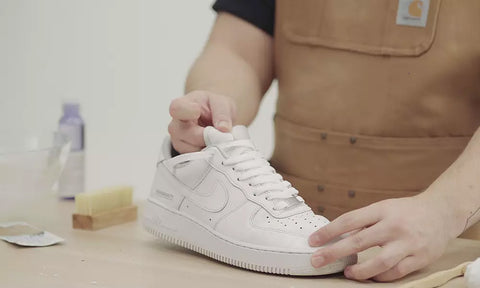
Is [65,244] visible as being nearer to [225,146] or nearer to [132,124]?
[225,146]

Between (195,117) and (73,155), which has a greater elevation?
(195,117)

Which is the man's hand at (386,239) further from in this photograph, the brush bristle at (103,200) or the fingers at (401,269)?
the brush bristle at (103,200)

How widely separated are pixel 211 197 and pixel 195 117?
11cm

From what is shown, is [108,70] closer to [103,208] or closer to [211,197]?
[103,208]

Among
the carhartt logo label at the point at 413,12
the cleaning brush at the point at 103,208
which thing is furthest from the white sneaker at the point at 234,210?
the carhartt logo label at the point at 413,12

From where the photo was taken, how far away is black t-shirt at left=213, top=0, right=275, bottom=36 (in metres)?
1.38

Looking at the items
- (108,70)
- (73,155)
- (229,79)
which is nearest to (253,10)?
(229,79)

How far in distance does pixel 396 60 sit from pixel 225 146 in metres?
0.41

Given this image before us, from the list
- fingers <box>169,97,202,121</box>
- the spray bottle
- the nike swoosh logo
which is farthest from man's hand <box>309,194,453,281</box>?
the spray bottle

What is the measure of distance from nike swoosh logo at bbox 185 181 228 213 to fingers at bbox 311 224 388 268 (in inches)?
5.9

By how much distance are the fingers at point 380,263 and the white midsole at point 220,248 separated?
0.02m

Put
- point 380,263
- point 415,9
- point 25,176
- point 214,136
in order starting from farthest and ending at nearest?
1. point 415,9
2. point 25,176
3. point 214,136
4. point 380,263

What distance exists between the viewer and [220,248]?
3.00 feet

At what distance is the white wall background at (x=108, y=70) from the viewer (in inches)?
92.8
